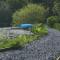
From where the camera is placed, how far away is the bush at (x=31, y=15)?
1980 centimetres

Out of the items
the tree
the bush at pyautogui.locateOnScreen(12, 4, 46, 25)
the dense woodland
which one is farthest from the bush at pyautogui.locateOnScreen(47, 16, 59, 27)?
the tree

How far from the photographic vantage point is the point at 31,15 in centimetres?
2000

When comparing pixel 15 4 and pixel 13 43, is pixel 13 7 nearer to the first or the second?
pixel 15 4

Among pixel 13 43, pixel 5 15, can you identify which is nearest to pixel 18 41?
pixel 13 43

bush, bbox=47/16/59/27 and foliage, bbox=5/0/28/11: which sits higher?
A: foliage, bbox=5/0/28/11

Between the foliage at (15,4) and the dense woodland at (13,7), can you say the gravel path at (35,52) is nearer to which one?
the dense woodland at (13,7)

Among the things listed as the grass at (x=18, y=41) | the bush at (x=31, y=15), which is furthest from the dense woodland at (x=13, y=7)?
the grass at (x=18, y=41)

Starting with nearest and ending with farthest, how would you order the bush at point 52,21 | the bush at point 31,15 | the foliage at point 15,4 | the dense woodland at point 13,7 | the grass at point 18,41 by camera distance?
the grass at point 18,41 → the bush at point 52,21 → the bush at point 31,15 → the dense woodland at point 13,7 → the foliage at point 15,4

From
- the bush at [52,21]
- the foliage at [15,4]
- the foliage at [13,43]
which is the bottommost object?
the bush at [52,21]

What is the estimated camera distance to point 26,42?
40.4ft

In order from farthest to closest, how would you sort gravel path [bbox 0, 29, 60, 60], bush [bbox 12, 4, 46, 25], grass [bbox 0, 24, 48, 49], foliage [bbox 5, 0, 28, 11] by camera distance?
1. foliage [bbox 5, 0, 28, 11]
2. bush [bbox 12, 4, 46, 25]
3. grass [bbox 0, 24, 48, 49]
4. gravel path [bbox 0, 29, 60, 60]

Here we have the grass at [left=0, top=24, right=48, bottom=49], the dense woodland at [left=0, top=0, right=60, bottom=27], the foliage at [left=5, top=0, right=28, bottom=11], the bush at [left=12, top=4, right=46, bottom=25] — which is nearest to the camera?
the grass at [left=0, top=24, right=48, bottom=49]

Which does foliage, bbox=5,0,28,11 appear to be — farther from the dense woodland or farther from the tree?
the tree

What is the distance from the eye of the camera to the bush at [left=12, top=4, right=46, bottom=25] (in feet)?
65.0
